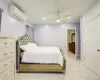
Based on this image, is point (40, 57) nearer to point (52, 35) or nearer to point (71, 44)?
point (52, 35)

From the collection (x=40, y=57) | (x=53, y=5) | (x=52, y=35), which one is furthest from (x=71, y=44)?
(x=40, y=57)

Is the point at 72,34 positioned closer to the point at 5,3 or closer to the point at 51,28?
the point at 51,28

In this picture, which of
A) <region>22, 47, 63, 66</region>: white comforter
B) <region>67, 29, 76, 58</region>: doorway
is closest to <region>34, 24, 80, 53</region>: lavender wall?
<region>67, 29, 76, 58</region>: doorway

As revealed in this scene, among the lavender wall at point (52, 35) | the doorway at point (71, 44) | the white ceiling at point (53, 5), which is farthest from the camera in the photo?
the doorway at point (71, 44)

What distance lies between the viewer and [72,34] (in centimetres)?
1484

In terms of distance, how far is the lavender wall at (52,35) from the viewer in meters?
9.35

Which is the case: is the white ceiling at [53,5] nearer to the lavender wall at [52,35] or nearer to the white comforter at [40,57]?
the white comforter at [40,57]

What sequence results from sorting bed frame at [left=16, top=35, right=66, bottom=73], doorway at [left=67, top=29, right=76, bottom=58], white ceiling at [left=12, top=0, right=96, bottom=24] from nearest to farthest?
white ceiling at [left=12, top=0, right=96, bottom=24]
bed frame at [left=16, top=35, right=66, bottom=73]
doorway at [left=67, top=29, right=76, bottom=58]

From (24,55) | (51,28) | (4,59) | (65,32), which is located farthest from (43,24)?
(4,59)

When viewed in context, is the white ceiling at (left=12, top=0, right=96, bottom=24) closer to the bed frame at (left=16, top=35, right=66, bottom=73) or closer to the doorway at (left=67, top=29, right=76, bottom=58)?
the bed frame at (left=16, top=35, right=66, bottom=73)

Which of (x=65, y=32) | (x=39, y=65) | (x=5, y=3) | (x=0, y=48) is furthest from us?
(x=65, y=32)

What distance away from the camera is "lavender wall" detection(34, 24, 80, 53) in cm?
935

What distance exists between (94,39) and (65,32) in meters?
4.98

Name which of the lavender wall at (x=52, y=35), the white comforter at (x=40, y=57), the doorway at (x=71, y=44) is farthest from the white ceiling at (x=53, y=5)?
the doorway at (x=71, y=44)
